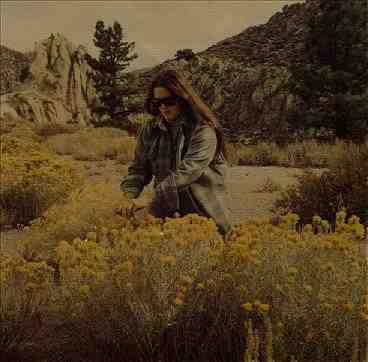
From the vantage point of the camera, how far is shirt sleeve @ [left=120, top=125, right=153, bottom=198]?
12.5 ft

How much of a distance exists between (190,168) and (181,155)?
29 centimetres

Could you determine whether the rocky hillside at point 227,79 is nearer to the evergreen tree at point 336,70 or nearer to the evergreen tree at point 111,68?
the evergreen tree at point 111,68

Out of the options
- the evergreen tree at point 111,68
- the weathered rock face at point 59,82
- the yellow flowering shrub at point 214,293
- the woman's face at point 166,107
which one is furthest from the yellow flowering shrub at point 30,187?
the evergreen tree at point 111,68

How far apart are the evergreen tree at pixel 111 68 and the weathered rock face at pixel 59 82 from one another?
129 centimetres

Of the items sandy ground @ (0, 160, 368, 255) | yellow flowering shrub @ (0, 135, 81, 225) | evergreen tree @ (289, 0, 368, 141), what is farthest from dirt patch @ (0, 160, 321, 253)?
evergreen tree @ (289, 0, 368, 141)

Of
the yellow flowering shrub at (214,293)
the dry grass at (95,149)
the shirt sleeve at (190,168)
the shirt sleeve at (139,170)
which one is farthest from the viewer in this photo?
the dry grass at (95,149)

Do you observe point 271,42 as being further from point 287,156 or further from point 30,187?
point 30,187

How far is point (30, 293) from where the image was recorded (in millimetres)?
3010

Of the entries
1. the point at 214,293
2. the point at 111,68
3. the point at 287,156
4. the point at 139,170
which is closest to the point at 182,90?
the point at 139,170

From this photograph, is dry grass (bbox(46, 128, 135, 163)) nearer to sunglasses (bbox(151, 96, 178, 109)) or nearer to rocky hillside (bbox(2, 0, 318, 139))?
Answer: sunglasses (bbox(151, 96, 178, 109))

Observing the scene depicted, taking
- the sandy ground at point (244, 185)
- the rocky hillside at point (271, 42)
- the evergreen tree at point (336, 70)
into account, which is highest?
the rocky hillside at point (271, 42)

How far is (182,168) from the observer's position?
3.45 meters

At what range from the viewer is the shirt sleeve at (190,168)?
3.45 meters

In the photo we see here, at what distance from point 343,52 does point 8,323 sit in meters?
19.3
